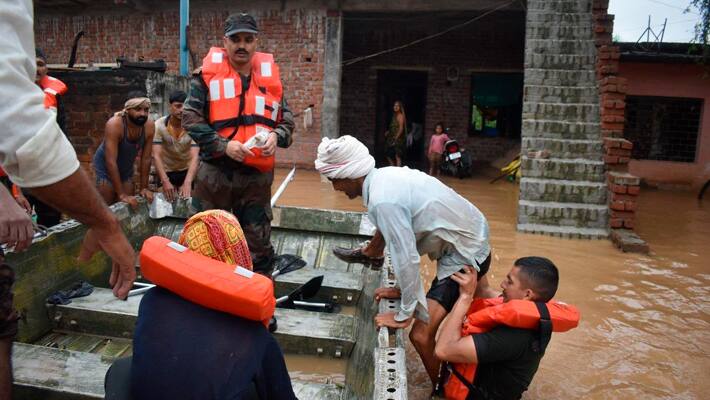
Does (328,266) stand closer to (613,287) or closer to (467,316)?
(467,316)

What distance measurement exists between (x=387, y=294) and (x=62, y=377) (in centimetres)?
153

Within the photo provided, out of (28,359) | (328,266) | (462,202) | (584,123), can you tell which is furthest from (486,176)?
(28,359)

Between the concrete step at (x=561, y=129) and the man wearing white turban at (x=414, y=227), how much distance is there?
4754 millimetres

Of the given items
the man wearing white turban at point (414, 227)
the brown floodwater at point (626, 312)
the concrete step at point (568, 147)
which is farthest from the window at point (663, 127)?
the man wearing white turban at point (414, 227)

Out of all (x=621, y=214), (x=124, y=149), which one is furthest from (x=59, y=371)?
(x=621, y=214)

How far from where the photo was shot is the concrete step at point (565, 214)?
657 cm

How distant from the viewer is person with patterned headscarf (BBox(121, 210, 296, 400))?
1437 millimetres

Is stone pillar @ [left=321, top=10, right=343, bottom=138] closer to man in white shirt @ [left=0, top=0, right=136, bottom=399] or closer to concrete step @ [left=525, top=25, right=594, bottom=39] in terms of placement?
concrete step @ [left=525, top=25, right=594, bottom=39]

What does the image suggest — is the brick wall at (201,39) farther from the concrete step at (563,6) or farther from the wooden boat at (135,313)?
the wooden boat at (135,313)

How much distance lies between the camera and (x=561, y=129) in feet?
23.9

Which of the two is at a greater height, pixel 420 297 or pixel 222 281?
pixel 222 281

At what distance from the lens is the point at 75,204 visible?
4.59ft

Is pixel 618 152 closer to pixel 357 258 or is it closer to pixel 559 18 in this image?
pixel 559 18

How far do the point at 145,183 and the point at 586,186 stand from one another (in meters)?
5.02
